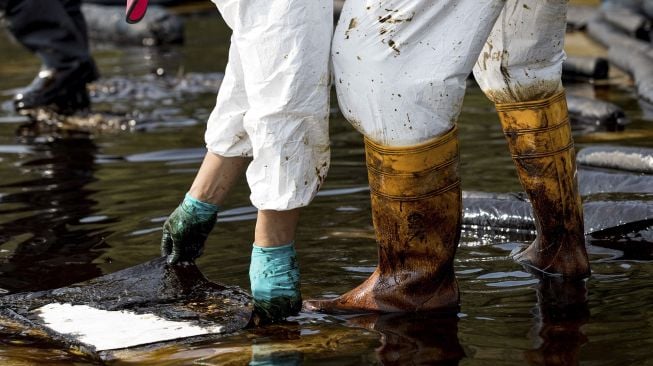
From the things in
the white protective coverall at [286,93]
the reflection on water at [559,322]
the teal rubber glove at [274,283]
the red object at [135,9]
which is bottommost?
the reflection on water at [559,322]

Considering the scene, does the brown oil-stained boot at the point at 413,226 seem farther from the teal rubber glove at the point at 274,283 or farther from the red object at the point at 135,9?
the red object at the point at 135,9

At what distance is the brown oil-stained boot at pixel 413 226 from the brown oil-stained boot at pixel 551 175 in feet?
1.37

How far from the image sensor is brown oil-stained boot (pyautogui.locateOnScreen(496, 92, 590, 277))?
3.52 meters

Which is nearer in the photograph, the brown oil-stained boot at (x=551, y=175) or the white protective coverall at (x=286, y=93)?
the white protective coverall at (x=286, y=93)

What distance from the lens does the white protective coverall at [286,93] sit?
309 cm

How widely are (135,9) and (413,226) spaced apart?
94cm

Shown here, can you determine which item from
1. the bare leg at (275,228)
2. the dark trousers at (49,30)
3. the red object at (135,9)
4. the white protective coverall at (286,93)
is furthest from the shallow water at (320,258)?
the red object at (135,9)

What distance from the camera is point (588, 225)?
13.7 ft

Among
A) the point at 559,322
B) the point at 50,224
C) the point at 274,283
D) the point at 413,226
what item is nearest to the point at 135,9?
the point at 274,283

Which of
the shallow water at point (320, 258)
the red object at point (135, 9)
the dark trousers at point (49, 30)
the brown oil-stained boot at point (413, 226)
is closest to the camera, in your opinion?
the shallow water at point (320, 258)

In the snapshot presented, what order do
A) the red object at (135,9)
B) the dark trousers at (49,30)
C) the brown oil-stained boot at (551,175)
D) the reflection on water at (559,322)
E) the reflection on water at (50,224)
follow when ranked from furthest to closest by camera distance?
the dark trousers at (49,30), the reflection on water at (50,224), the brown oil-stained boot at (551,175), the red object at (135,9), the reflection on water at (559,322)

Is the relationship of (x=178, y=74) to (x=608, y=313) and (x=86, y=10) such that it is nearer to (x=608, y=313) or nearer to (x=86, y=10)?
(x=86, y=10)

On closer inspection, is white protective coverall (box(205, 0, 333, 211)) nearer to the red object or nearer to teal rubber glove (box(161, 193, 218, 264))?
the red object

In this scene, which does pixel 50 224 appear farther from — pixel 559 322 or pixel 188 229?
pixel 559 322
